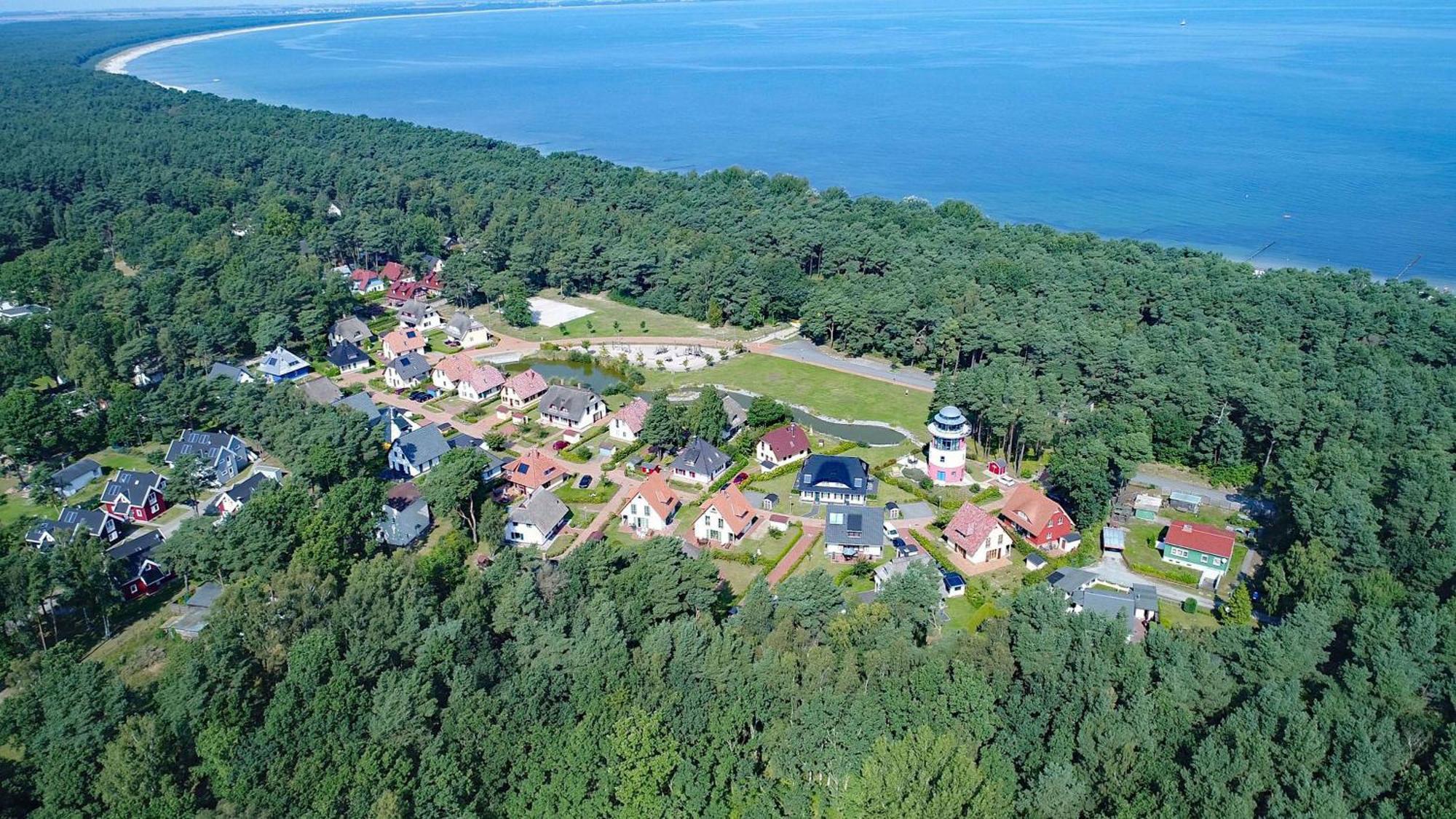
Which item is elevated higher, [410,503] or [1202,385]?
[1202,385]

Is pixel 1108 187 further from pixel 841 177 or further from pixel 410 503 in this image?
pixel 410 503

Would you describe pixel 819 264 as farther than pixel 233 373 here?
Yes

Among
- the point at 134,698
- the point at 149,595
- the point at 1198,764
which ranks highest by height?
the point at 1198,764

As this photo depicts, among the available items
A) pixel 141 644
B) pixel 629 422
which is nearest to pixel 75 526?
pixel 141 644

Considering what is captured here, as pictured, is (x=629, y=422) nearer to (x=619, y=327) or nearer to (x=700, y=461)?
(x=700, y=461)

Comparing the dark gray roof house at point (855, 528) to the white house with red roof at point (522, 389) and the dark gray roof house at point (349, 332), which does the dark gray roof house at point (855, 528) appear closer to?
the white house with red roof at point (522, 389)

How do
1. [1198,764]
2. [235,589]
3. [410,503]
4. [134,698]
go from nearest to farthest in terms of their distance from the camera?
[1198,764], [134,698], [235,589], [410,503]

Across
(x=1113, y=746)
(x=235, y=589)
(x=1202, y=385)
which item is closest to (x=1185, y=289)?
(x=1202, y=385)

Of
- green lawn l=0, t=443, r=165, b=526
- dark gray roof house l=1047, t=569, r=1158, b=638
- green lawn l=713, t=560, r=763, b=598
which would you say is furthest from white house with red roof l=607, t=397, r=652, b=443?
green lawn l=0, t=443, r=165, b=526
